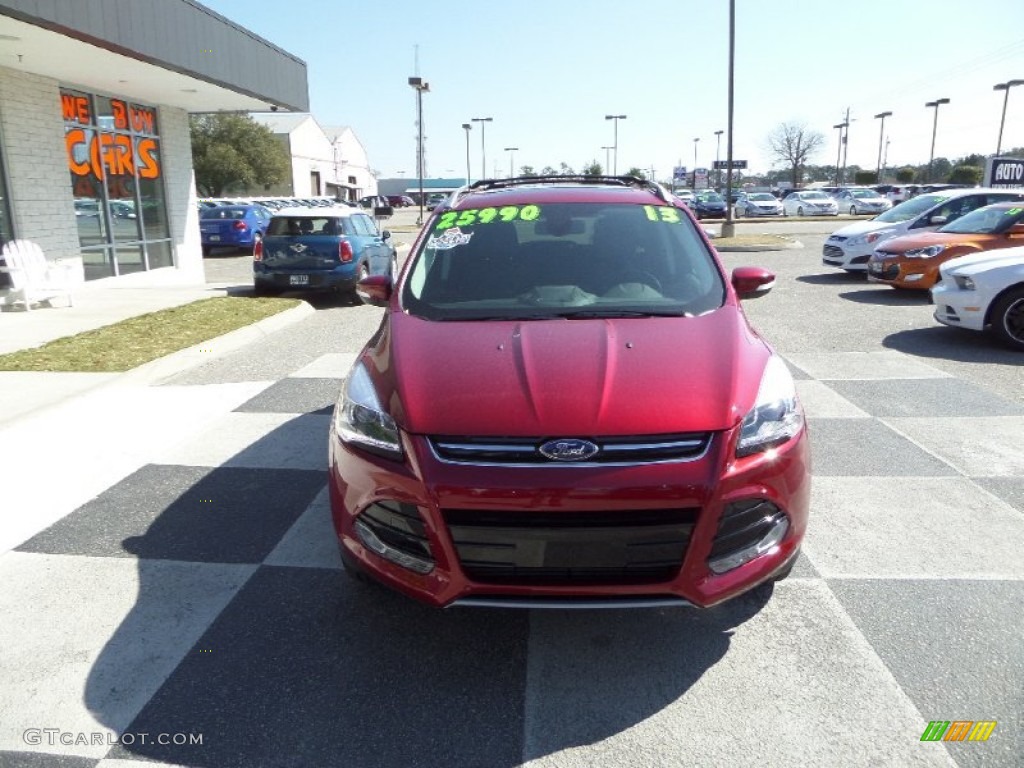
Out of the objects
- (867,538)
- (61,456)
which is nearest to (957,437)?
(867,538)

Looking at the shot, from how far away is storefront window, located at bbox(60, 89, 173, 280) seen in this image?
1379cm

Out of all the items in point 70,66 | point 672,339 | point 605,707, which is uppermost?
point 70,66

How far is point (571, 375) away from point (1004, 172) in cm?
3064

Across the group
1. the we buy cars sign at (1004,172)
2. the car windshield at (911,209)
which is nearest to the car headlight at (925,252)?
the car windshield at (911,209)

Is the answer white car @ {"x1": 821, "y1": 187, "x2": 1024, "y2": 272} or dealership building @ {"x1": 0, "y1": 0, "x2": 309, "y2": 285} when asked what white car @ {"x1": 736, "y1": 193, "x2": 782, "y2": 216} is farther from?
dealership building @ {"x1": 0, "y1": 0, "x2": 309, "y2": 285}

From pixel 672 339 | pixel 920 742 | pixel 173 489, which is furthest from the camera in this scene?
pixel 173 489

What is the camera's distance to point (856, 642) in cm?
307

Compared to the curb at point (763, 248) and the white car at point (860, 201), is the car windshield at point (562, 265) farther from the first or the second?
the white car at point (860, 201)

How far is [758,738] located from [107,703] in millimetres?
2282

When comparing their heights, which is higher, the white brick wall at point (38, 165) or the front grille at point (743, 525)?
the white brick wall at point (38, 165)

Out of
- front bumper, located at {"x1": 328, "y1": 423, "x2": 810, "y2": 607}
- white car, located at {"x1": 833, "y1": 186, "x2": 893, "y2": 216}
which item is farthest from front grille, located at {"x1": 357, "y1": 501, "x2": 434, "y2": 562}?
white car, located at {"x1": 833, "y1": 186, "x2": 893, "y2": 216}

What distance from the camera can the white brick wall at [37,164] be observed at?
11.9m

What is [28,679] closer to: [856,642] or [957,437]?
[856,642]

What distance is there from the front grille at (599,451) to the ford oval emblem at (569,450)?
1cm
